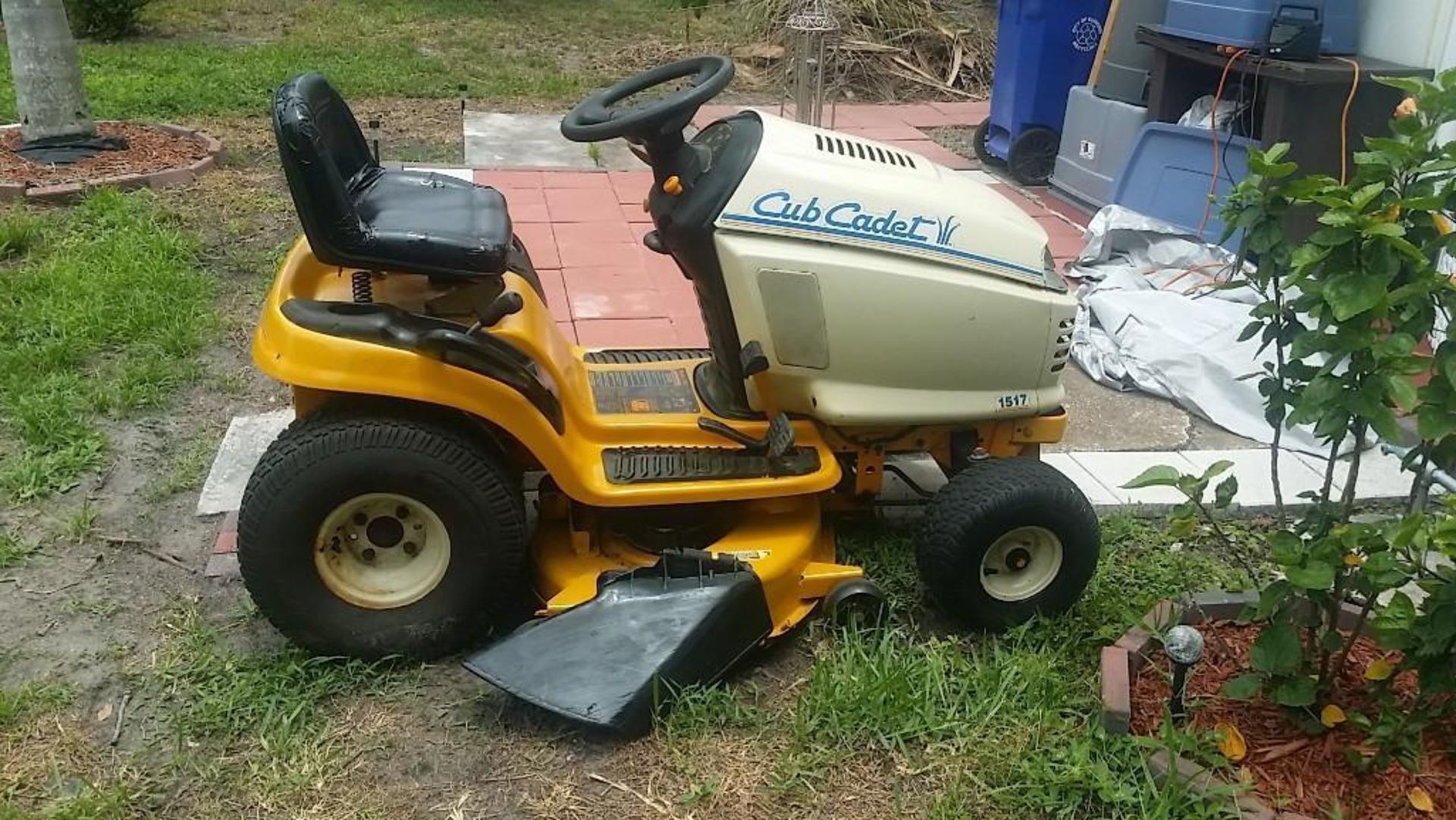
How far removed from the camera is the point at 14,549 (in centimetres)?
309

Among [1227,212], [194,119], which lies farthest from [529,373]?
[194,119]

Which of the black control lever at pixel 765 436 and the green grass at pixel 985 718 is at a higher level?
the black control lever at pixel 765 436

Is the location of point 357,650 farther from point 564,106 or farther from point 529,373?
point 564,106

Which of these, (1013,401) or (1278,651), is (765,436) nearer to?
(1013,401)

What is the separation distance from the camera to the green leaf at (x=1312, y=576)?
2098mm

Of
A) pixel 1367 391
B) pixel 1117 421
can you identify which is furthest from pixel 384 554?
pixel 1117 421

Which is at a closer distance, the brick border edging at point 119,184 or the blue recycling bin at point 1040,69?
the brick border edging at point 119,184

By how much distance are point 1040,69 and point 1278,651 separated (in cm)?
482

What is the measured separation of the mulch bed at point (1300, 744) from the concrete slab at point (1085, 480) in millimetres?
961

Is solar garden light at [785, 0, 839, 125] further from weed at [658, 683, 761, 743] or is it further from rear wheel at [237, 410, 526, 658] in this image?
weed at [658, 683, 761, 743]

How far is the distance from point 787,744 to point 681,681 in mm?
248

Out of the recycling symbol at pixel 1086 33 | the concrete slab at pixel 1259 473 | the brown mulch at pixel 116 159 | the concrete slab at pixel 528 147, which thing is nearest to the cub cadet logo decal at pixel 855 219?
the concrete slab at pixel 1259 473

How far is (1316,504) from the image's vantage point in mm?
2393

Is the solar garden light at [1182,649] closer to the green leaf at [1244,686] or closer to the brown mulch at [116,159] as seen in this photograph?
the green leaf at [1244,686]
